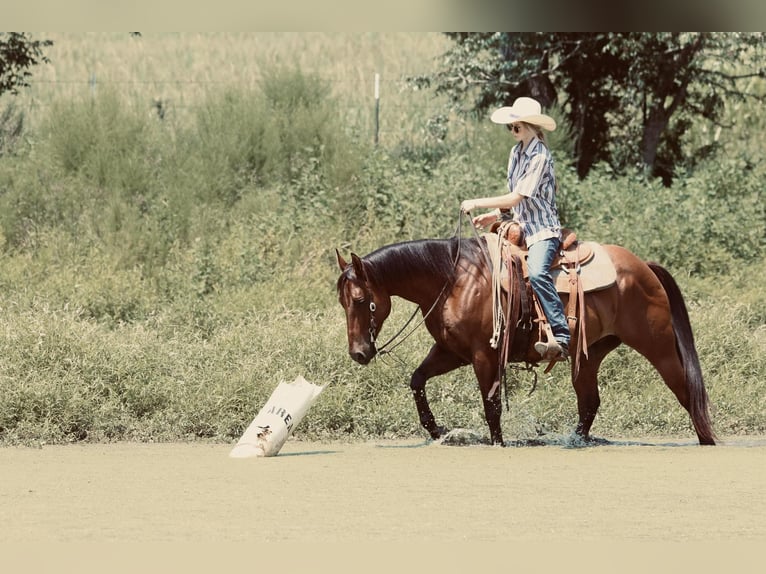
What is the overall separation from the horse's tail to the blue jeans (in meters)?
1.16

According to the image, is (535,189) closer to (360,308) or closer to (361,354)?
(360,308)

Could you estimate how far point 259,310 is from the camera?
14.2 meters

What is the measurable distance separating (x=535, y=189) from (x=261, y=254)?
6513mm

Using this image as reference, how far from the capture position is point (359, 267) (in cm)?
1003

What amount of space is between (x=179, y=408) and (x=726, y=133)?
13.8 metres

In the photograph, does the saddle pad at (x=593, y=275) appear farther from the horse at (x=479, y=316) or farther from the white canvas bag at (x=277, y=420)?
the white canvas bag at (x=277, y=420)

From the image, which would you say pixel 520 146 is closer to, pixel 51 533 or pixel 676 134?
pixel 51 533

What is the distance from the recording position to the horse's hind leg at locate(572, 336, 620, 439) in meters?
10.9

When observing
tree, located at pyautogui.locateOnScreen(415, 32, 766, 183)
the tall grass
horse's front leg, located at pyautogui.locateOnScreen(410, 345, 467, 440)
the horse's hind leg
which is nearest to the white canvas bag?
horse's front leg, located at pyautogui.locateOnScreen(410, 345, 467, 440)

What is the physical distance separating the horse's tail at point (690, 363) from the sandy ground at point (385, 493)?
Answer: 8.5 inches

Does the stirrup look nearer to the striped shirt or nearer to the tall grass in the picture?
the striped shirt

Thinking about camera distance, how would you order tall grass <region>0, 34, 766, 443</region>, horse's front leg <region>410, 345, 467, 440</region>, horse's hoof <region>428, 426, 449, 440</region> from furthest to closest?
tall grass <region>0, 34, 766, 443</region>
horse's hoof <region>428, 426, 449, 440</region>
horse's front leg <region>410, 345, 467, 440</region>

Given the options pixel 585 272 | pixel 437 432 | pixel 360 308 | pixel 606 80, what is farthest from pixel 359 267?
pixel 606 80

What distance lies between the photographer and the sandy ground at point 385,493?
7137mm
